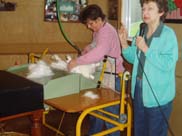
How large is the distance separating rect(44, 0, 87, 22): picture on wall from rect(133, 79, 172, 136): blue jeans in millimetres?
1659

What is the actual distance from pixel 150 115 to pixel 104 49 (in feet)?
1.99

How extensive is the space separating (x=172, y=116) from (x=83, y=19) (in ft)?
3.21

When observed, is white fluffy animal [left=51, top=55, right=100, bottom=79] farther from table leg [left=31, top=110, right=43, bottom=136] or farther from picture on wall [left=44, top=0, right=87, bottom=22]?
picture on wall [left=44, top=0, right=87, bottom=22]

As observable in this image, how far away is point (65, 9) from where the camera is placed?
333 centimetres

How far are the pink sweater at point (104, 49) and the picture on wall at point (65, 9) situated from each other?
103 centimetres

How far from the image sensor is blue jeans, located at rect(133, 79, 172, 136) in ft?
6.03

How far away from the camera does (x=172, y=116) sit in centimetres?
249

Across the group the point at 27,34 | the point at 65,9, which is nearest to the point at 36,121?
the point at 27,34

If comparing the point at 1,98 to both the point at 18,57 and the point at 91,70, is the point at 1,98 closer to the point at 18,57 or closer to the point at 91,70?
the point at 91,70

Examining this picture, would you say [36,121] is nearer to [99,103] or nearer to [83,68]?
[99,103]

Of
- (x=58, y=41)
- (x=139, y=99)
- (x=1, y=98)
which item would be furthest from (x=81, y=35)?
(x=1, y=98)

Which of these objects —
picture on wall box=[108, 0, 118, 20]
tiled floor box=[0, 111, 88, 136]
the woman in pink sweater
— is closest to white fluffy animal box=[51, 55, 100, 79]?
the woman in pink sweater

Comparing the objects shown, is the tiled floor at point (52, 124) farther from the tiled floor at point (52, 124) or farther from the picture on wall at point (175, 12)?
the picture on wall at point (175, 12)

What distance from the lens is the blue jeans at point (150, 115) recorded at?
6.03 ft
